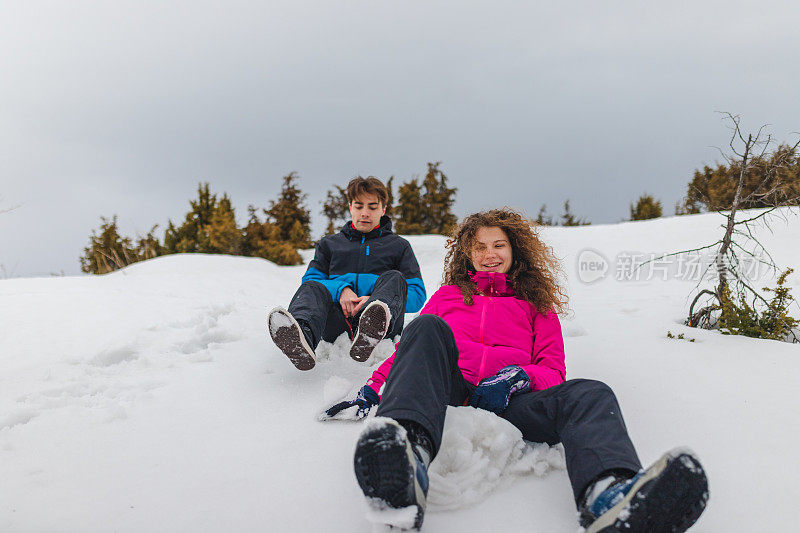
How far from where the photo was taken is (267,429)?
1.96 metres

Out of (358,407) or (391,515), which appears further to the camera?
(358,407)

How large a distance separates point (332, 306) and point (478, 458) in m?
1.70

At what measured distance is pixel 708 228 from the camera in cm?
898

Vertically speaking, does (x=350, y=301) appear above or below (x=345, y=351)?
above

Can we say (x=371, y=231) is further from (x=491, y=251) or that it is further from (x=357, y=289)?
(x=491, y=251)

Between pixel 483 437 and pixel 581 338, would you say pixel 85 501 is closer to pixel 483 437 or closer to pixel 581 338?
pixel 483 437

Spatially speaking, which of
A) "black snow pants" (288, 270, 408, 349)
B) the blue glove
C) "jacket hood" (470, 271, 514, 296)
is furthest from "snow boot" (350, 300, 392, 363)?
the blue glove

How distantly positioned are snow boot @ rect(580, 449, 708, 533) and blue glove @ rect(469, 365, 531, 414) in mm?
655

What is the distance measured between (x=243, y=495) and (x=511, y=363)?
1209 millimetres

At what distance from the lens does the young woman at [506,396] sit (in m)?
1.07

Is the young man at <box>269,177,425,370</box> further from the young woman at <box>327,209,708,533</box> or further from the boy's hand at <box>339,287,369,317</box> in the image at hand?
the young woman at <box>327,209,708,533</box>

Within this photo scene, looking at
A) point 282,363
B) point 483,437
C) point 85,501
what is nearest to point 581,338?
point 483,437

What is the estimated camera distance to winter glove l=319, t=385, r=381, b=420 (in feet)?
6.49

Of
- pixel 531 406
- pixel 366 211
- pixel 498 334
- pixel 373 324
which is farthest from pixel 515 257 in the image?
pixel 366 211
